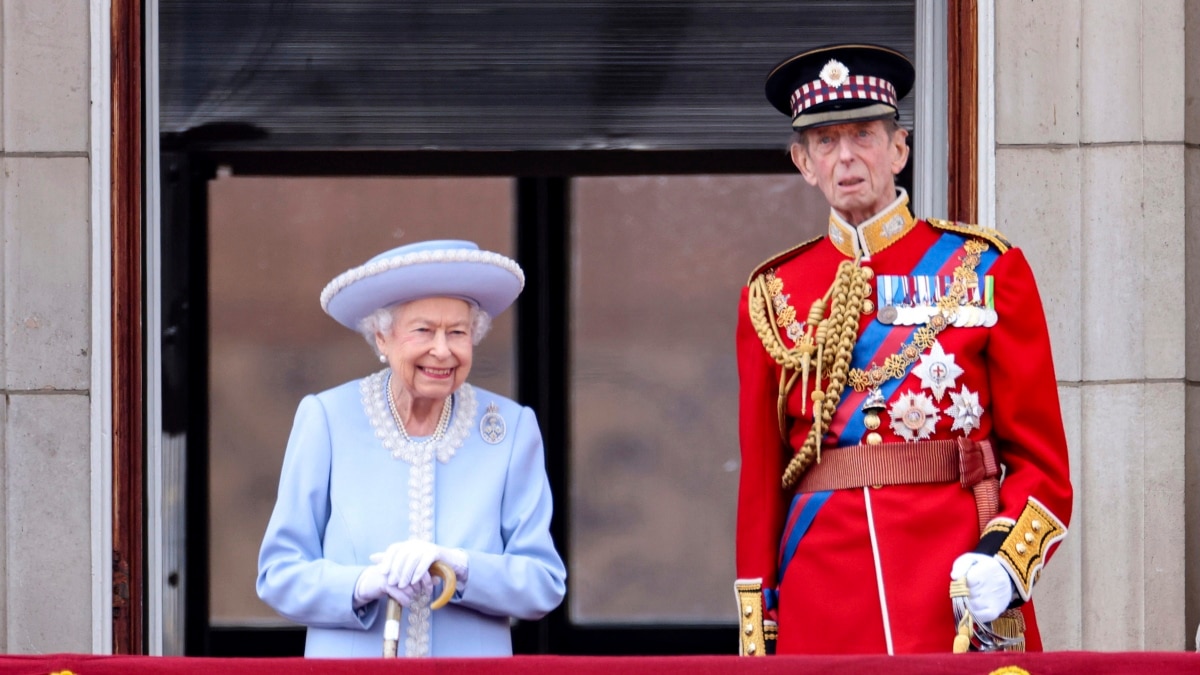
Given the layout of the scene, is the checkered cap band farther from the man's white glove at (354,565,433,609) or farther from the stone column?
the stone column

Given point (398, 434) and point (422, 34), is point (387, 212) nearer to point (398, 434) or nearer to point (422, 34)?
point (422, 34)

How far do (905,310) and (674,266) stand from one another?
2861mm

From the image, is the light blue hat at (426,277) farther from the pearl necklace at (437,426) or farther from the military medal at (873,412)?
the military medal at (873,412)

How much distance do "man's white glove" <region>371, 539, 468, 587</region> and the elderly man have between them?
22.5 inches

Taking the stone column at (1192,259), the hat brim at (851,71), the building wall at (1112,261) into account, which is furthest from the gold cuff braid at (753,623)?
the stone column at (1192,259)

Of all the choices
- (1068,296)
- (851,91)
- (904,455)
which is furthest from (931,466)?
(1068,296)

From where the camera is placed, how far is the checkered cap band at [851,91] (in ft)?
12.0

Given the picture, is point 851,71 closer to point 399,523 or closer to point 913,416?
point 913,416

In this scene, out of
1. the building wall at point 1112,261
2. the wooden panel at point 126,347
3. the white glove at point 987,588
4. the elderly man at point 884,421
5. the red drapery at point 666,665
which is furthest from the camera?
the wooden panel at point 126,347

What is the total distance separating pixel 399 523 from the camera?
3.64 metres

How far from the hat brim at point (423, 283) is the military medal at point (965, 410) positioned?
885 millimetres

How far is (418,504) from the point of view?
12.0 feet

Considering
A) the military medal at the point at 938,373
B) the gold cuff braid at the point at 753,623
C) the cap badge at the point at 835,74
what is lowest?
the gold cuff braid at the point at 753,623

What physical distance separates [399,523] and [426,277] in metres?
0.48
